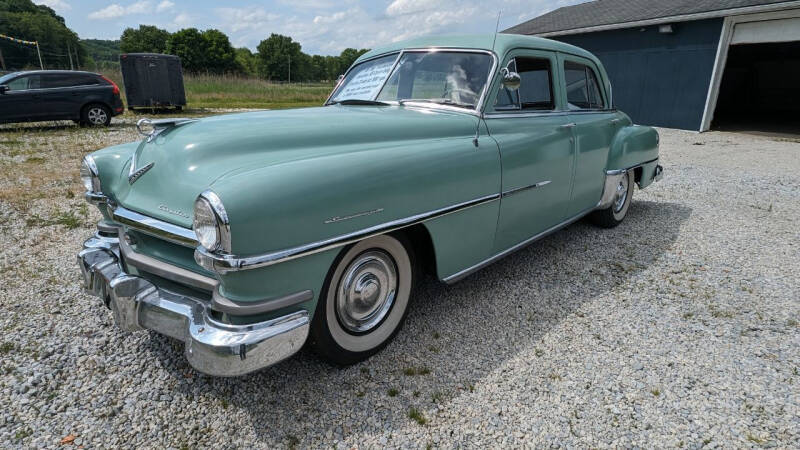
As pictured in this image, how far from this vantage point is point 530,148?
120 inches

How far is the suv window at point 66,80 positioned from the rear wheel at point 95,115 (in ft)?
1.98

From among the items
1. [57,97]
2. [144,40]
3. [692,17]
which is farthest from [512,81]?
[144,40]

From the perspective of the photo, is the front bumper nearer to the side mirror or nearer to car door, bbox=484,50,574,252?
car door, bbox=484,50,574,252

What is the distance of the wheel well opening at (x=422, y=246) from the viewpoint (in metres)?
2.51

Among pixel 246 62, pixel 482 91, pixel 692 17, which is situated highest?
pixel 246 62

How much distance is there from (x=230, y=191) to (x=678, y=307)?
2.95m

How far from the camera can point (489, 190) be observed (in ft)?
8.97

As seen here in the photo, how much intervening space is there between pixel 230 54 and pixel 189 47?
6.75 m

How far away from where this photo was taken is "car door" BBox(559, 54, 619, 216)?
3639 mm

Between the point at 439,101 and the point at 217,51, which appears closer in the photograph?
the point at 439,101

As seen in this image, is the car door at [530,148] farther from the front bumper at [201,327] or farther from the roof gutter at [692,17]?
the roof gutter at [692,17]

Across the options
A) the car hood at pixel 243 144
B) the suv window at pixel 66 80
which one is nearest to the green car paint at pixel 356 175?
the car hood at pixel 243 144

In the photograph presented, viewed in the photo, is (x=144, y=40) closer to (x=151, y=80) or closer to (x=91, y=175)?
(x=151, y=80)

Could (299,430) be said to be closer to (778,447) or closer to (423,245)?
(423,245)
